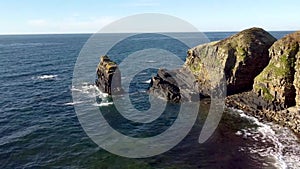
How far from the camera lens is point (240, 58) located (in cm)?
6581

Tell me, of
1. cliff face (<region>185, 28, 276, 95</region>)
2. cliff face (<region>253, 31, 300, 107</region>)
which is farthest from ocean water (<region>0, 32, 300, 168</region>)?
cliff face (<region>185, 28, 276, 95</region>)

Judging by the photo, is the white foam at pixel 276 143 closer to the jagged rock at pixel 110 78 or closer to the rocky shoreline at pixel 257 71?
the rocky shoreline at pixel 257 71

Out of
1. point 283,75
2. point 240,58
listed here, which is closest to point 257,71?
point 240,58

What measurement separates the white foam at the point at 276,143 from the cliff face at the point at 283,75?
6.44 m

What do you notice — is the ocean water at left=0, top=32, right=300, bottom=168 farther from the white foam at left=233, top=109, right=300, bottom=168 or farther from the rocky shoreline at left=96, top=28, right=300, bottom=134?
the rocky shoreline at left=96, top=28, right=300, bottom=134

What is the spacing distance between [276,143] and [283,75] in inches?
634

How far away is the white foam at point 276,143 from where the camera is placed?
41.1m

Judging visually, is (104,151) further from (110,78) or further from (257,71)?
(257,71)

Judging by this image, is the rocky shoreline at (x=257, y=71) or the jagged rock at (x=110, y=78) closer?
the rocky shoreline at (x=257, y=71)

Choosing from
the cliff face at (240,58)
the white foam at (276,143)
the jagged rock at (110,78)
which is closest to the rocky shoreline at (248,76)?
the cliff face at (240,58)

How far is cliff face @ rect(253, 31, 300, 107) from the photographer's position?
55.7 m

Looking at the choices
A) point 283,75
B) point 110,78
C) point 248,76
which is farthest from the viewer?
point 110,78

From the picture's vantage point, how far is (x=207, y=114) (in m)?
61.0

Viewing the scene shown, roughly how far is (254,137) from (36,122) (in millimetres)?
41584
